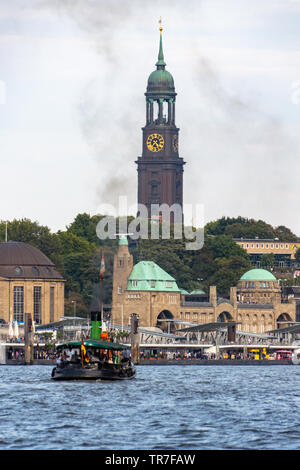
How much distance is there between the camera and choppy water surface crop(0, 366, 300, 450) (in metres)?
77.6

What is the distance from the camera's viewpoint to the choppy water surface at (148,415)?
7756 cm

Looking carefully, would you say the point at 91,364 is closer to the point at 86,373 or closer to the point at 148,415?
the point at 86,373

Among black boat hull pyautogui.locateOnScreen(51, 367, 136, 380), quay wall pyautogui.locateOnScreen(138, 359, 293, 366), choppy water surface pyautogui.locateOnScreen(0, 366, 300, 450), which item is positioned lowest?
choppy water surface pyautogui.locateOnScreen(0, 366, 300, 450)

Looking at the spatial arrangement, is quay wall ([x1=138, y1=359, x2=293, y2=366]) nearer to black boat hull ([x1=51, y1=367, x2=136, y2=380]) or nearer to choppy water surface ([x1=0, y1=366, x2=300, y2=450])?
choppy water surface ([x1=0, y1=366, x2=300, y2=450])

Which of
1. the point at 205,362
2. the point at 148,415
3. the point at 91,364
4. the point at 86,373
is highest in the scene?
the point at 205,362

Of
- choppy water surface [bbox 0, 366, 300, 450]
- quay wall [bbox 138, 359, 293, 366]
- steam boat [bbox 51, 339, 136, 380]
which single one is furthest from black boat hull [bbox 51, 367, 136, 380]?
quay wall [bbox 138, 359, 293, 366]

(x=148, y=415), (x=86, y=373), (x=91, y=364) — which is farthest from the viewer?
(x=91, y=364)

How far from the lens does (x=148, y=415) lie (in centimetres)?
9181

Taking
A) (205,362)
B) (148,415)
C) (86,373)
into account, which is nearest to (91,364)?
(86,373)

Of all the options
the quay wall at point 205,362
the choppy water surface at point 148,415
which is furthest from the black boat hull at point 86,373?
the quay wall at point 205,362

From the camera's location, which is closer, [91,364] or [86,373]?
[86,373]

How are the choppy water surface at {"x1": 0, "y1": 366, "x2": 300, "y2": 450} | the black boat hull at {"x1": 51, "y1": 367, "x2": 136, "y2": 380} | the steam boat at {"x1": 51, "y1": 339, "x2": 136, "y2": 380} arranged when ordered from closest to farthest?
the choppy water surface at {"x1": 0, "y1": 366, "x2": 300, "y2": 450} → the black boat hull at {"x1": 51, "y1": 367, "x2": 136, "y2": 380} → the steam boat at {"x1": 51, "y1": 339, "x2": 136, "y2": 380}

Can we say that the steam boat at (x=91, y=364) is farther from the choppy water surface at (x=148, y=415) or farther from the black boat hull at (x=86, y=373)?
the choppy water surface at (x=148, y=415)
